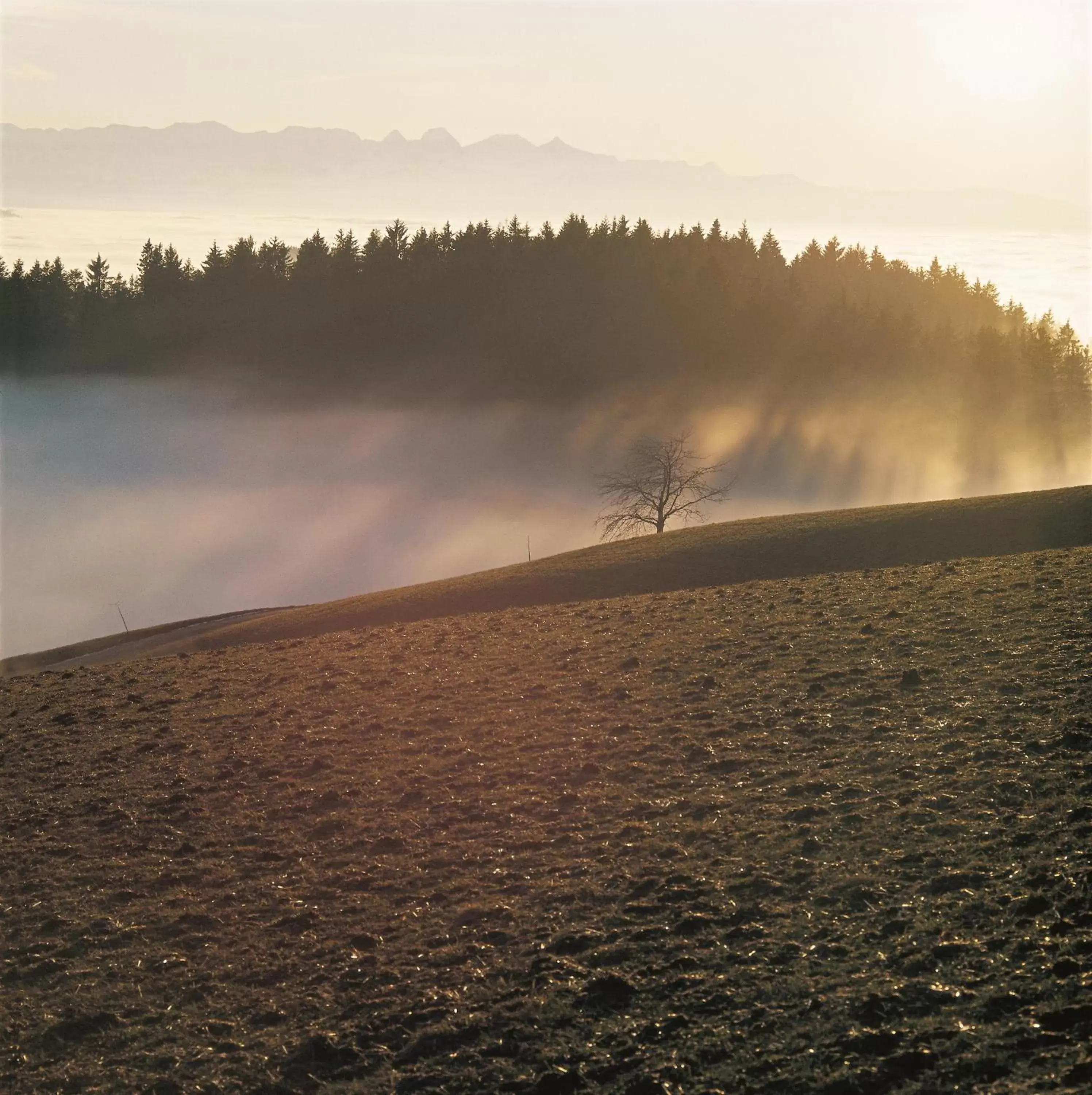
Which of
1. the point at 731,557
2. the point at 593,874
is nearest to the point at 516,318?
the point at 731,557

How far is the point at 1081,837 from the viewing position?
14.3 m

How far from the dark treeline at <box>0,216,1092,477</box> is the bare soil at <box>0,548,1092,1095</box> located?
449 ft

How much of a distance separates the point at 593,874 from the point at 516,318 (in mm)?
153579

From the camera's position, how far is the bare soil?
11.7m

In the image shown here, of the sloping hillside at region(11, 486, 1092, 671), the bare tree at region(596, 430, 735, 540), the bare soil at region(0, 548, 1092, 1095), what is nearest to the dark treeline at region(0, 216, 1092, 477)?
the bare tree at region(596, 430, 735, 540)

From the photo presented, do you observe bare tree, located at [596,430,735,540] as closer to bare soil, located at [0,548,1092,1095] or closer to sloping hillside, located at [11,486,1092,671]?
sloping hillside, located at [11,486,1092,671]

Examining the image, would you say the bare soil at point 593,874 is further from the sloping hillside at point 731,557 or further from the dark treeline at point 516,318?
the dark treeline at point 516,318

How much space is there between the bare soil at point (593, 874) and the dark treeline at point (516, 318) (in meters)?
137

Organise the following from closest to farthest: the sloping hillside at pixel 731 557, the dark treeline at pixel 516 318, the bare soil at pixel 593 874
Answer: the bare soil at pixel 593 874
the sloping hillside at pixel 731 557
the dark treeline at pixel 516 318

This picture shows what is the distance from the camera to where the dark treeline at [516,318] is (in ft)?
520

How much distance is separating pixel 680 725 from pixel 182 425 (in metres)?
163

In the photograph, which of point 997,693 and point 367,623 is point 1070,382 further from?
point 997,693

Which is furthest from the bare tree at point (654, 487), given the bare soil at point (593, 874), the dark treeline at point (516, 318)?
the dark treeline at point (516, 318)

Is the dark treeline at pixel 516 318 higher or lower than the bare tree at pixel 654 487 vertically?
higher
